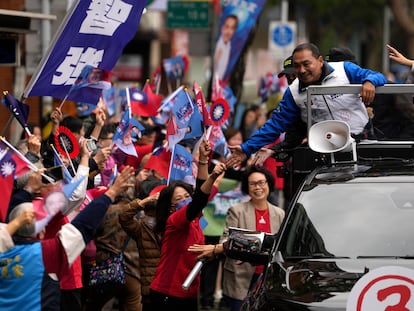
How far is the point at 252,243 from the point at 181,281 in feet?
4.62

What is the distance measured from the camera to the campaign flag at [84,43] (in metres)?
9.62

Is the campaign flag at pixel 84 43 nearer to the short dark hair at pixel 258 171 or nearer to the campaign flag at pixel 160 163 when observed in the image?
the campaign flag at pixel 160 163

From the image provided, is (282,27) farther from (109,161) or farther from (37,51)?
(109,161)

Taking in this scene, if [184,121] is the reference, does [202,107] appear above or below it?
above

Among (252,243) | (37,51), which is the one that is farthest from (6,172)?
(37,51)

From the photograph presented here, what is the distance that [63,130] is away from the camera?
897cm

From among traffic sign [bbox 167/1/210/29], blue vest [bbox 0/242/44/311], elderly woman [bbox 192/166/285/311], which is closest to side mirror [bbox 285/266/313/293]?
blue vest [bbox 0/242/44/311]

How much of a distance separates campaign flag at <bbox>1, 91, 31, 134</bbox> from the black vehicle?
254 cm

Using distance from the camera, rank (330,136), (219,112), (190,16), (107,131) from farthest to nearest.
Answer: (190,16)
(107,131)
(219,112)
(330,136)

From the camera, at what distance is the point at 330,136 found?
27.8 ft

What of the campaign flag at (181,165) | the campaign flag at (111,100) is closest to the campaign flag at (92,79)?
the campaign flag at (181,165)

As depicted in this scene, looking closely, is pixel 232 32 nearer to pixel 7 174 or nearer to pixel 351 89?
pixel 351 89

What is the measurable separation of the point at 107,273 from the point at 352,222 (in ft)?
9.49

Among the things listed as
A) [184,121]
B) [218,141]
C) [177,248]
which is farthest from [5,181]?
[218,141]
